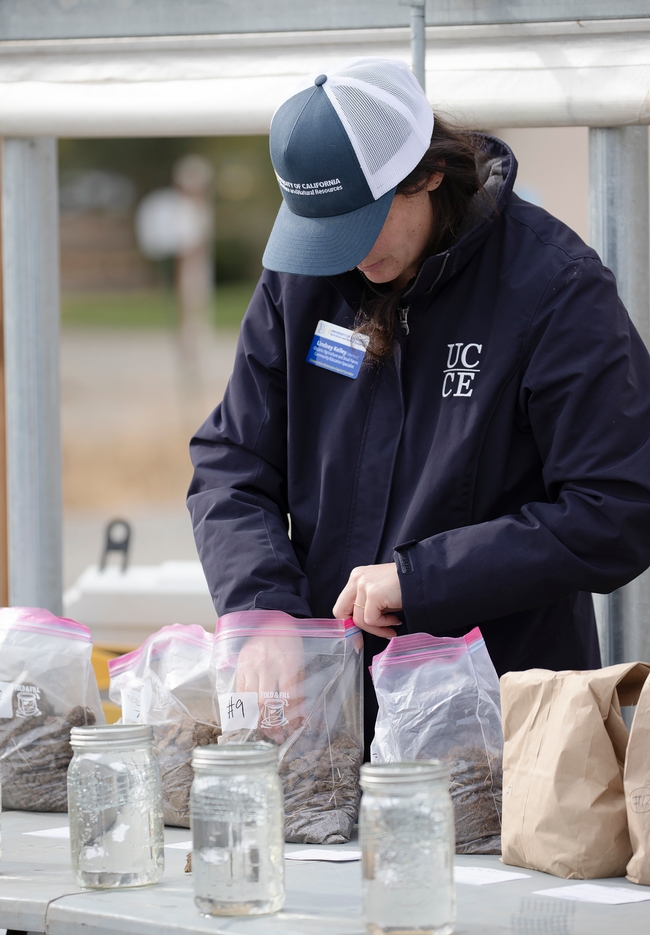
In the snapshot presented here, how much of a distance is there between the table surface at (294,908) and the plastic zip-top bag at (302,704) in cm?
14

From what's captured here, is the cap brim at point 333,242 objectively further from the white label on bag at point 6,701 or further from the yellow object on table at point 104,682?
the yellow object on table at point 104,682

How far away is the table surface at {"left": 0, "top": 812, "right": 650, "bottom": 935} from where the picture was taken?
102 centimetres

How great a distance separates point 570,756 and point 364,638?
464 mm

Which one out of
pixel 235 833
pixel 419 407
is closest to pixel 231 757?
pixel 235 833

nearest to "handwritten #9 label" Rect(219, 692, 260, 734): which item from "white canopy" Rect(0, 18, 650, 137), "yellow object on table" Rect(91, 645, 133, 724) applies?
"yellow object on table" Rect(91, 645, 133, 724)

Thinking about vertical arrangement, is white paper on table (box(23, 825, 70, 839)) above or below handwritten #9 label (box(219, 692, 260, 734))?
below

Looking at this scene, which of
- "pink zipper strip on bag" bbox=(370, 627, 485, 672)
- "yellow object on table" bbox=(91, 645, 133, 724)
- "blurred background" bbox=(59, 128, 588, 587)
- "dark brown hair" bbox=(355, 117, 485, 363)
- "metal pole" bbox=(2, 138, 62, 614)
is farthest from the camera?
"blurred background" bbox=(59, 128, 588, 587)

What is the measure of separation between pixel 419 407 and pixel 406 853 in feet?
2.44

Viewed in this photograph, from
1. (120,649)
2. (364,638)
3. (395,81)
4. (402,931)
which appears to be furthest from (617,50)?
(120,649)

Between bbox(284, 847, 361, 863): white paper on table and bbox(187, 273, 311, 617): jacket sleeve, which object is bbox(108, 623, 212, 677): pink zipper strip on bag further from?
bbox(284, 847, 361, 863): white paper on table

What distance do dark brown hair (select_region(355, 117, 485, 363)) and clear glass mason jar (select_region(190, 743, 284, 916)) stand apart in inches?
27.9

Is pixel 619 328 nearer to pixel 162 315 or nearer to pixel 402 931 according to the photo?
pixel 402 931

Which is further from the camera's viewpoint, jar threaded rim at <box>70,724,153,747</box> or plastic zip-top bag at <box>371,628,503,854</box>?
plastic zip-top bag at <box>371,628,503,854</box>

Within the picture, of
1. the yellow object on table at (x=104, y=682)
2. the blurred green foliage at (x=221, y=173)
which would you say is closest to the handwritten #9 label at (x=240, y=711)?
the yellow object on table at (x=104, y=682)
